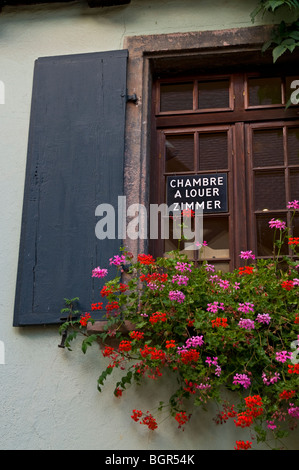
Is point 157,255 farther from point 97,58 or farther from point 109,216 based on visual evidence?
point 97,58

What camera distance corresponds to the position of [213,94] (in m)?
5.83

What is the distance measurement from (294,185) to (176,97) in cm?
110

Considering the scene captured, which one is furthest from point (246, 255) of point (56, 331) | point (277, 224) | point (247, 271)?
point (56, 331)

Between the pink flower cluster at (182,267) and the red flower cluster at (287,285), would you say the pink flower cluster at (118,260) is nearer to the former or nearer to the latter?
the pink flower cluster at (182,267)

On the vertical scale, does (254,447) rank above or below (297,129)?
below

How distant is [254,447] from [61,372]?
1.24 m

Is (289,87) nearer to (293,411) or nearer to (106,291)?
(106,291)

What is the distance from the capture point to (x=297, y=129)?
5.62m

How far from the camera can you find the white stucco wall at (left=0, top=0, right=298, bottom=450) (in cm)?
475

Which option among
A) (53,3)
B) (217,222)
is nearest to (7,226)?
(217,222)

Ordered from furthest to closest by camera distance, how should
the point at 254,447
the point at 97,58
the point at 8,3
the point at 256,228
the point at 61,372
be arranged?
the point at 8,3
the point at 97,58
the point at 256,228
the point at 61,372
the point at 254,447

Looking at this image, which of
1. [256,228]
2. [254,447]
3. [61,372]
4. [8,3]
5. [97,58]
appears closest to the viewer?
[254,447]

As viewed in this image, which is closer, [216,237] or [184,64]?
[216,237]
